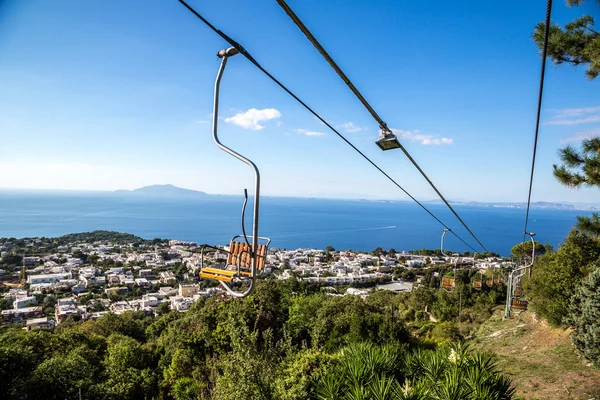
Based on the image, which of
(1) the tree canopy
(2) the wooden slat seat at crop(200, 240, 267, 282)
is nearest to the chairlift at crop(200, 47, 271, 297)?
(2) the wooden slat seat at crop(200, 240, 267, 282)

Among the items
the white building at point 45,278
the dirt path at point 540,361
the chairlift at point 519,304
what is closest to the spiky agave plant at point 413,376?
the dirt path at point 540,361

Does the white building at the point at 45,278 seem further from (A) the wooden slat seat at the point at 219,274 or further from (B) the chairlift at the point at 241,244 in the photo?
(B) the chairlift at the point at 241,244

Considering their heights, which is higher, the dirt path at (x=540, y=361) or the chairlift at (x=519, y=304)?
the chairlift at (x=519, y=304)

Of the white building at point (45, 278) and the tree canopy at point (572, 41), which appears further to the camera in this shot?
the white building at point (45, 278)

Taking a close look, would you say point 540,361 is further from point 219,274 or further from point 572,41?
point 219,274

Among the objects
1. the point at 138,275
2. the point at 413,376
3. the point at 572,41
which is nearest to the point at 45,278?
the point at 138,275

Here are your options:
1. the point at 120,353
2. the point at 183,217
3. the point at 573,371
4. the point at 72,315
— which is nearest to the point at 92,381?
the point at 120,353

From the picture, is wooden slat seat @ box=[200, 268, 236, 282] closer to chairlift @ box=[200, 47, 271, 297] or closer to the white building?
chairlift @ box=[200, 47, 271, 297]

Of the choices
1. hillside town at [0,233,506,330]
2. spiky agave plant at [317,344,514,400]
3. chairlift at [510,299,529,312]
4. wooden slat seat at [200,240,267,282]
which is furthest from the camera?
hillside town at [0,233,506,330]
